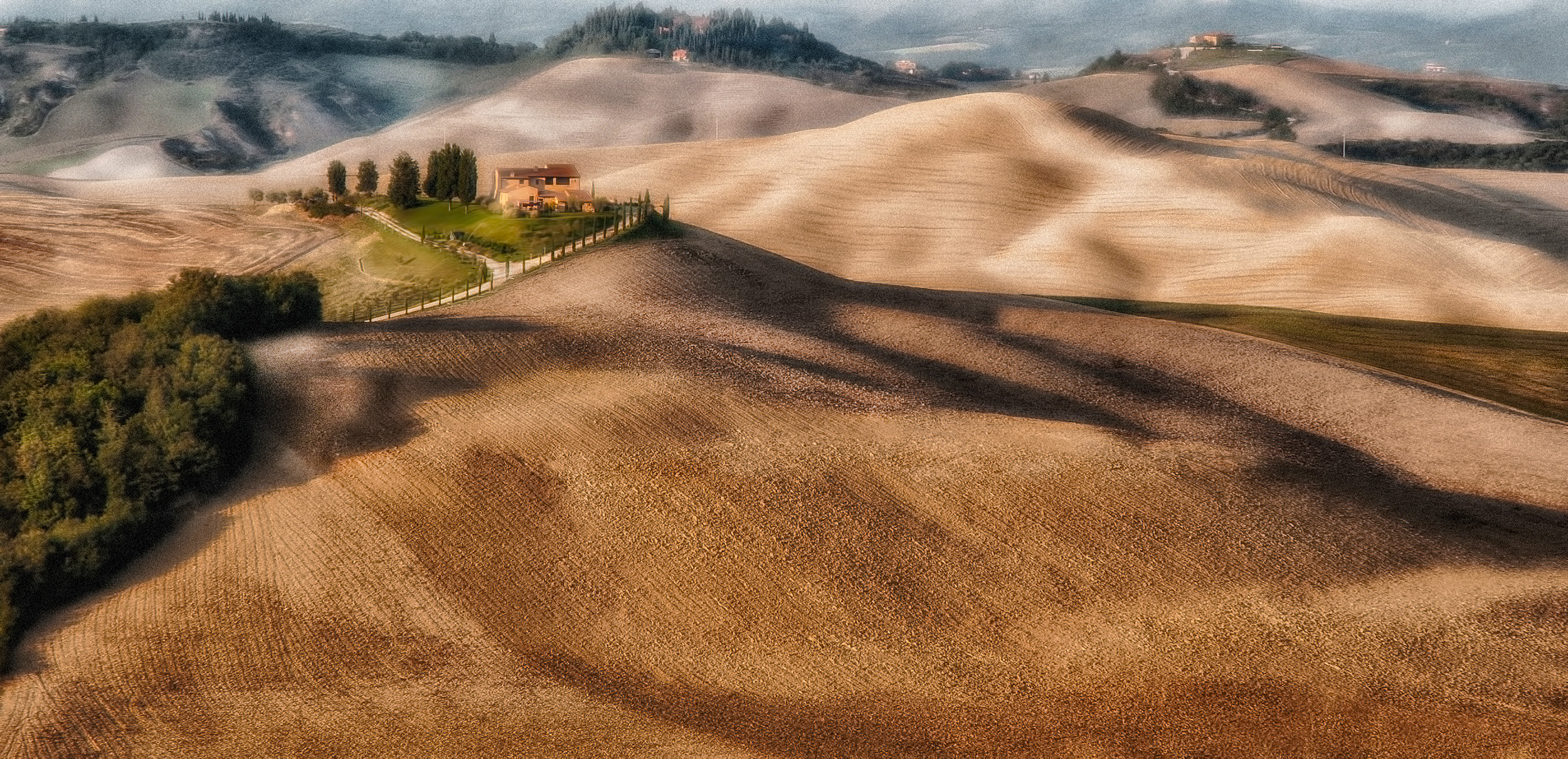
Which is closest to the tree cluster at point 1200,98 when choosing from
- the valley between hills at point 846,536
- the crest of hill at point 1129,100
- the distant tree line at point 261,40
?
the crest of hill at point 1129,100

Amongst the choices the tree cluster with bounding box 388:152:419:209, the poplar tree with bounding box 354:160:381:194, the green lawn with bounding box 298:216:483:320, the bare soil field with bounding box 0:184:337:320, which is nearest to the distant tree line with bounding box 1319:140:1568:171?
the poplar tree with bounding box 354:160:381:194

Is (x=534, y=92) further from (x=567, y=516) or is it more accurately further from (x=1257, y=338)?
(x=567, y=516)

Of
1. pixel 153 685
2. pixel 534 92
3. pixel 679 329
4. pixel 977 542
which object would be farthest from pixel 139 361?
pixel 534 92

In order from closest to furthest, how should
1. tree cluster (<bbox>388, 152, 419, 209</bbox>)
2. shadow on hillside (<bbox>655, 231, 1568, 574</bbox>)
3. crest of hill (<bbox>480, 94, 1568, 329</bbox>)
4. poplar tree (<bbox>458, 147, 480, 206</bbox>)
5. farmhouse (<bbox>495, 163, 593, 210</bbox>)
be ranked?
1. shadow on hillside (<bbox>655, 231, 1568, 574</bbox>)
2. farmhouse (<bbox>495, 163, 593, 210</bbox>)
3. crest of hill (<bbox>480, 94, 1568, 329</bbox>)
4. poplar tree (<bbox>458, 147, 480, 206</bbox>)
5. tree cluster (<bbox>388, 152, 419, 209</bbox>)

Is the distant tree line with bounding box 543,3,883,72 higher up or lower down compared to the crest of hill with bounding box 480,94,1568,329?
higher up

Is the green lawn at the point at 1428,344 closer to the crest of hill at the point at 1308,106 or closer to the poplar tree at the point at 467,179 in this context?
the poplar tree at the point at 467,179

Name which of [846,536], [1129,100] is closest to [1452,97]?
[1129,100]

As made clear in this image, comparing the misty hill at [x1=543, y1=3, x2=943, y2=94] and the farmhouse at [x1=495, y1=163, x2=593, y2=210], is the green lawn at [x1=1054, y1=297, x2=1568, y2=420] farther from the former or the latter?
the misty hill at [x1=543, y1=3, x2=943, y2=94]
